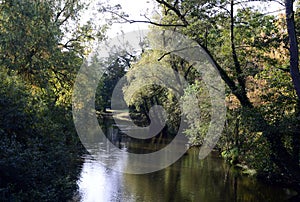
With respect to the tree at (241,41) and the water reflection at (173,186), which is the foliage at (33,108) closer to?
the water reflection at (173,186)

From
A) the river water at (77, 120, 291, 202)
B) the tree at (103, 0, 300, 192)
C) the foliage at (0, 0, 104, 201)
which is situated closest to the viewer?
the foliage at (0, 0, 104, 201)

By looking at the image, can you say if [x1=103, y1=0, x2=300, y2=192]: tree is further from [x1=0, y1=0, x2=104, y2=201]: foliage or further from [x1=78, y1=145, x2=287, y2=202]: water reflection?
[x1=0, y1=0, x2=104, y2=201]: foliage

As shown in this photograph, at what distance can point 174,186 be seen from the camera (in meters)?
14.1

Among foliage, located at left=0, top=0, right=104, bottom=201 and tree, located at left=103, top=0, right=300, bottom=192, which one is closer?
foliage, located at left=0, top=0, right=104, bottom=201

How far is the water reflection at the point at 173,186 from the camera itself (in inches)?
488

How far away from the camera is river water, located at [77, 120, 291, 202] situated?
12.4m

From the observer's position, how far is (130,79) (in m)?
31.8

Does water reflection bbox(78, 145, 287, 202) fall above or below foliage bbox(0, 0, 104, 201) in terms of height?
below

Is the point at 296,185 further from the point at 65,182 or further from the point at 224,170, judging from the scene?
the point at 65,182

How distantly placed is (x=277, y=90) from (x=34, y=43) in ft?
27.2

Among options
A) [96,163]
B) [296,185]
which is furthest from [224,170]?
[96,163]

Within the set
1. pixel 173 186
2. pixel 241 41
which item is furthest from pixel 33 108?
pixel 241 41

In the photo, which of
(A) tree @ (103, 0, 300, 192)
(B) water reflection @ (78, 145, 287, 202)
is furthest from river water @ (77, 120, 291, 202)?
(A) tree @ (103, 0, 300, 192)

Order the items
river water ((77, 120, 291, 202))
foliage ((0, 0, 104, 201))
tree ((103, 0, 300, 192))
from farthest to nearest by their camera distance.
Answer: river water ((77, 120, 291, 202)) → tree ((103, 0, 300, 192)) → foliage ((0, 0, 104, 201))
